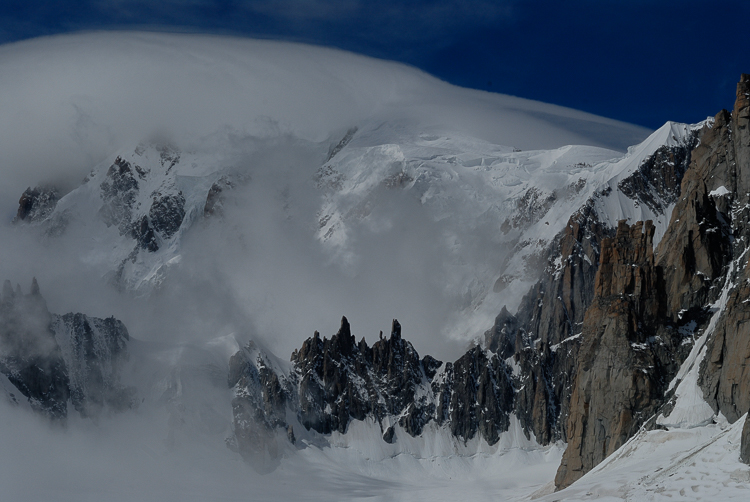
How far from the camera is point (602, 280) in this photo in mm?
158375

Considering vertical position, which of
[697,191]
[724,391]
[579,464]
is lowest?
[579,464]

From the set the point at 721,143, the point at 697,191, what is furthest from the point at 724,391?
the point at 721,143

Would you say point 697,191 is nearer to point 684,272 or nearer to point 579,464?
point 684,272

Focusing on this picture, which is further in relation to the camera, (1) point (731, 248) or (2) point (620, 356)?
(1) point (731, 248)

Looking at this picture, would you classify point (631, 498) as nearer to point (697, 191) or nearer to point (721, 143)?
point (697, 191)

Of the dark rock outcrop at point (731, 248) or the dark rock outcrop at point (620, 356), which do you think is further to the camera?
the dark rock outcrop at point (620, 356)

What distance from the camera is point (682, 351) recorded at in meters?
143

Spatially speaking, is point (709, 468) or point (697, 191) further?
point (697, 191)

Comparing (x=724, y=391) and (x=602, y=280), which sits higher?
(x=602, y=280)

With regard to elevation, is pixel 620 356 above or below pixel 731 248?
below

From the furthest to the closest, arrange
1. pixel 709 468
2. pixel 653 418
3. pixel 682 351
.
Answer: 1. pixel 682 351
2. pixel 653 418
3. pixel 709 468

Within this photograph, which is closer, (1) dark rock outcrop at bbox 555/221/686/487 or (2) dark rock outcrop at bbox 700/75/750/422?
(2) dark rock outcrop at bbox 700/75/750/422

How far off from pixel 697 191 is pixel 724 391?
58.9 m

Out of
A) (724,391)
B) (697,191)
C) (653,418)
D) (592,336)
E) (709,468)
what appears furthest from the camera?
(697,191)
